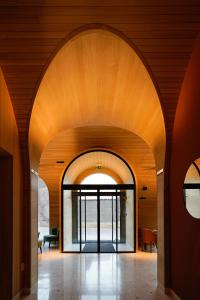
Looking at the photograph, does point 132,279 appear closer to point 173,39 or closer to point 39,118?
point 39,118

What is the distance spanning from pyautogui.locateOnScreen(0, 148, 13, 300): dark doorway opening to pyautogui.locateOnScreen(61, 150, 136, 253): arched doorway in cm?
863

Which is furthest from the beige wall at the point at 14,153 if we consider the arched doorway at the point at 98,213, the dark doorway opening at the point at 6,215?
the arched doorway at the point at 98,213

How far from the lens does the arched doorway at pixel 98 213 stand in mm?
16688

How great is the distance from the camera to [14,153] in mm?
7988

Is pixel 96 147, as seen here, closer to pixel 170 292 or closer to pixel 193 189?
pixel 170 292

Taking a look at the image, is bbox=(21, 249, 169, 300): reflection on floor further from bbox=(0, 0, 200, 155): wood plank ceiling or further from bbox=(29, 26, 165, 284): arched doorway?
bbox=(0, 0, 200, 155): wood plank ceiling

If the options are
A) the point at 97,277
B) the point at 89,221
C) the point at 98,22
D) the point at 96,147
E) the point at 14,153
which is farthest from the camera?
the point at 89,221

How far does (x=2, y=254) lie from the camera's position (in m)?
7.80

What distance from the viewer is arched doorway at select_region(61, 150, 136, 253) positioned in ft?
54.7

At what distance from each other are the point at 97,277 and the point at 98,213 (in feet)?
20.0

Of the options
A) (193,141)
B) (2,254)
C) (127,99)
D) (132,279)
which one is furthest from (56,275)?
(193,141)

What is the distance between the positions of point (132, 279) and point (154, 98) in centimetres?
443

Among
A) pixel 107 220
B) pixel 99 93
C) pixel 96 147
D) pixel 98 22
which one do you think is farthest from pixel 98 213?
pixel 98 22

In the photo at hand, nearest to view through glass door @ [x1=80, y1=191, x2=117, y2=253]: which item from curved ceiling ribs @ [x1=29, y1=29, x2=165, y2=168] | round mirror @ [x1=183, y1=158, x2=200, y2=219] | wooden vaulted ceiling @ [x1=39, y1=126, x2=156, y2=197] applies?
wooden vaulted ceiling @ [x1=39, y1=126, x2=156, y2=197]
